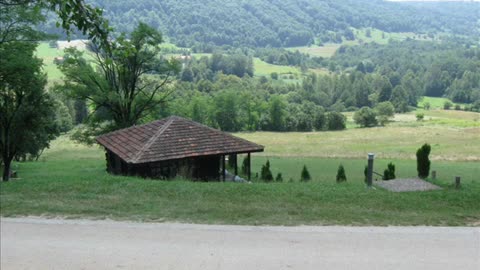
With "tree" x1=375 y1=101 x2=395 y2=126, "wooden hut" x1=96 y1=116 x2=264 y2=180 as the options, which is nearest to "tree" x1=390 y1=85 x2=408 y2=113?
"tree" x1=375 y1=101 x2=395 y2=126

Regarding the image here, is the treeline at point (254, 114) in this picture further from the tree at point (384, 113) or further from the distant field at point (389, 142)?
the tree at point (384, 113)

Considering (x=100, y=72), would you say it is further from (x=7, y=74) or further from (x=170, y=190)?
(x=170, y=190)

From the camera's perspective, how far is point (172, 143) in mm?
19516

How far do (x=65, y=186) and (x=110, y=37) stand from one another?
6.29 m

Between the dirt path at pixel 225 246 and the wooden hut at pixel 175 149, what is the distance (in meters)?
11.0

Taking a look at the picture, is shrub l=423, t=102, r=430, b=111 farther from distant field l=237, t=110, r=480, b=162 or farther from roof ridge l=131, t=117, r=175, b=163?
roof ridge l=131, t=117, r=175, b=163

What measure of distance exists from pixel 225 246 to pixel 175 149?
42.5 ft

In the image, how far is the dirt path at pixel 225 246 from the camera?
236 inches

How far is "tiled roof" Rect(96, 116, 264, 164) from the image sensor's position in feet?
61.7

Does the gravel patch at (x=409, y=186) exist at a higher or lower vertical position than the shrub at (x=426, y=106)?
lower

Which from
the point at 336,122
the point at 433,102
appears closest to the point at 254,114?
the point at 336,122

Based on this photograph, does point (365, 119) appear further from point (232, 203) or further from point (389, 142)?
point (232, 203)

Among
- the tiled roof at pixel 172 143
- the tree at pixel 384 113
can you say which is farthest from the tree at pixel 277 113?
the tiled roof at pixel 172 143

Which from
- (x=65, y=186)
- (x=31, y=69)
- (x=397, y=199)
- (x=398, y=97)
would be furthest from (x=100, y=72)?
(x=398, y=97)
